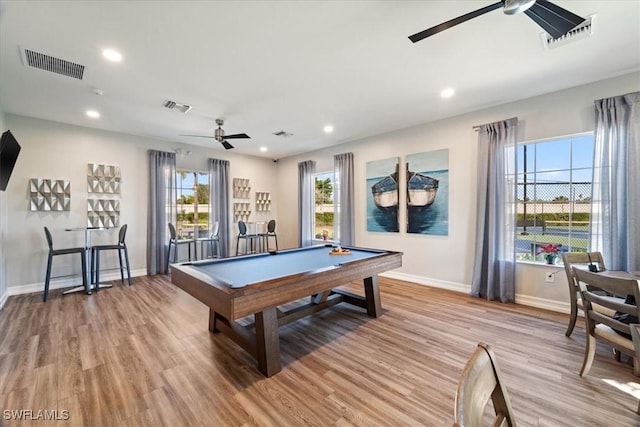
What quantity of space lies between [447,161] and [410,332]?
9.94 feet

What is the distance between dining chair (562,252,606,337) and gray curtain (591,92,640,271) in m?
0.35

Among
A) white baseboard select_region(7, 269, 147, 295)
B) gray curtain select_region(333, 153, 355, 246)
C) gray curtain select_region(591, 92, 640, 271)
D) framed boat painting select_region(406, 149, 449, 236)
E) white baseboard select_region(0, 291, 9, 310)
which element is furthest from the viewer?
gray curtain select_region(333, 153, 355, 246)

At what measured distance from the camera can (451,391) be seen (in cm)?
199

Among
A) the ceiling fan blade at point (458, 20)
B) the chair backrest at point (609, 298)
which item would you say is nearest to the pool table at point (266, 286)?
the chair backrest at point (609, 298)

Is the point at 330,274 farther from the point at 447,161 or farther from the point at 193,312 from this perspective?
the point at 447,161

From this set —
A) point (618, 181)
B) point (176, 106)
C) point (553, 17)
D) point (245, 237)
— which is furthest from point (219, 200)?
point (618, 181)

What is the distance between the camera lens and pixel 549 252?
3.68 metres

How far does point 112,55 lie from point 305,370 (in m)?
3.68

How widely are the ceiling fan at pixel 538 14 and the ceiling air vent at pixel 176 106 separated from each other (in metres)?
3.47

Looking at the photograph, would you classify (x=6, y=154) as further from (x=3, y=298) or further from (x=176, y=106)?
(x=3, y=298)

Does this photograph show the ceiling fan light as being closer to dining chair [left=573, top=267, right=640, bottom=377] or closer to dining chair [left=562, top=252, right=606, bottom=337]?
dining chair [left=573, top=267, right=640, bottom=377]

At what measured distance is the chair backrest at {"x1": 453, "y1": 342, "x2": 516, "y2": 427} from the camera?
69 cm

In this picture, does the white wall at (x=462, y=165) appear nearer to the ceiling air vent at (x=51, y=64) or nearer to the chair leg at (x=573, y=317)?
the chair leg at (x=573, y=317)

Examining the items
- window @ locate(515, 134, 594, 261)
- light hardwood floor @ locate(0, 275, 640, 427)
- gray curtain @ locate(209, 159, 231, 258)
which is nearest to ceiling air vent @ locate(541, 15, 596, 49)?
window @ locate(515, 134, 594, 261)
